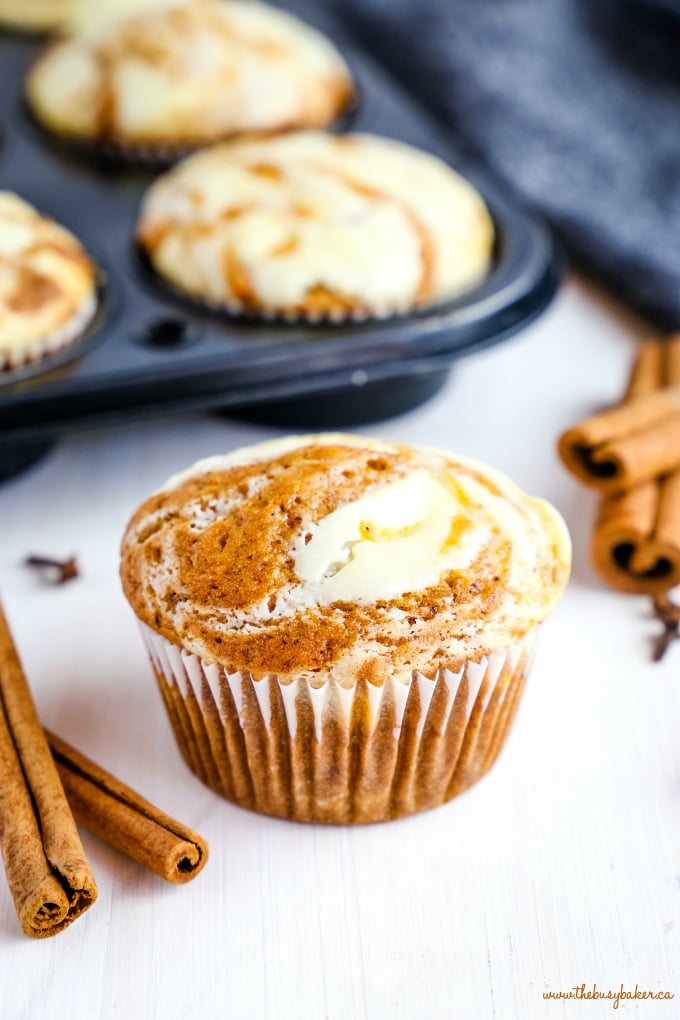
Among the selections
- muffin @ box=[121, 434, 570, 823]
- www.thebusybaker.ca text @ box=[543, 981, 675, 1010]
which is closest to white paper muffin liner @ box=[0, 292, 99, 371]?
muffin @ box=[121, 434, 570, 823]

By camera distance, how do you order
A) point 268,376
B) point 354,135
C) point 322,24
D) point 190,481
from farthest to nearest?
1. point 322,24
2. point 354,135
3. point 268,376
4. point 190,481

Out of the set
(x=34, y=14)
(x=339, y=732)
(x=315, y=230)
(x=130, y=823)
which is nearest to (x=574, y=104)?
(x=315, y=230)

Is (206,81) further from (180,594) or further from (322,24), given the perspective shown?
(180,594)

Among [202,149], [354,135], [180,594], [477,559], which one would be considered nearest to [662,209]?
[354,135]

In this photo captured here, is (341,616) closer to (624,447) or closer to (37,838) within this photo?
→ (37,838)

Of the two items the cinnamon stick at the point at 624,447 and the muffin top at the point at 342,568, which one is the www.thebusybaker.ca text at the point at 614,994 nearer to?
the muffin top at the point at 342,568

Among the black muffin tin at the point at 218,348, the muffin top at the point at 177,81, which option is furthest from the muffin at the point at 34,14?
the black muffin tin at the point at 218,348
